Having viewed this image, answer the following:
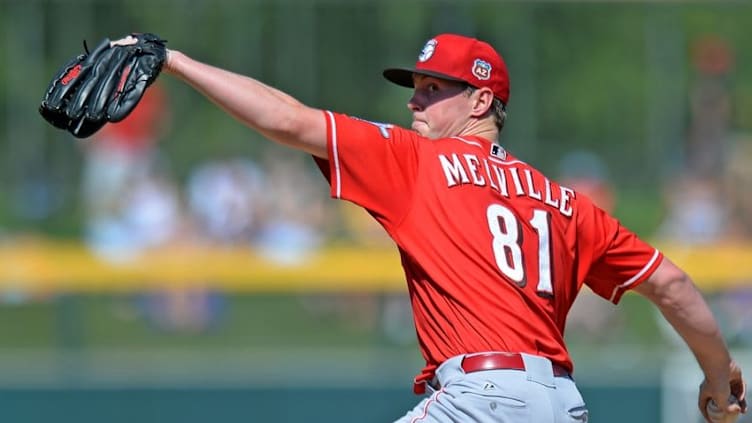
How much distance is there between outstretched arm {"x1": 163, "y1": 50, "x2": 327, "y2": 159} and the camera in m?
3.83

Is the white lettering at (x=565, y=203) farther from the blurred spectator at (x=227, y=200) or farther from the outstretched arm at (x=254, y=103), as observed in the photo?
the blurred spectator at (x=227, y=200)

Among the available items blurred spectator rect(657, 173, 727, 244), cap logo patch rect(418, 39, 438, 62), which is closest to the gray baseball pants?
cap logo patch rect(418, 39, 438, 62)

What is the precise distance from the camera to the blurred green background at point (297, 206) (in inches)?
434

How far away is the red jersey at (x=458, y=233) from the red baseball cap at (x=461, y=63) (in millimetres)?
235

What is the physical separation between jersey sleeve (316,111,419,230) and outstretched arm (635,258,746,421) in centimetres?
99

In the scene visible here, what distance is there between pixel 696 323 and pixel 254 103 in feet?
5.67

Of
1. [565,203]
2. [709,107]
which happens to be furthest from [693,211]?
[565,203]

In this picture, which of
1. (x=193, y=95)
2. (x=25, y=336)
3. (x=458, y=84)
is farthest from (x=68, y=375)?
(x=458, y=84)

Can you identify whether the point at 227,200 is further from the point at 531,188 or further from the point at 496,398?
the point at 496,398

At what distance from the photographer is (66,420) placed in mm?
10281

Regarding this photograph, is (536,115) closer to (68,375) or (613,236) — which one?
(68,375)

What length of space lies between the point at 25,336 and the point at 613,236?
8.27m

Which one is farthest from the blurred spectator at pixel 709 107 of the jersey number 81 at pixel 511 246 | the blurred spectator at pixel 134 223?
the jersey number 81 at pixel 511 246

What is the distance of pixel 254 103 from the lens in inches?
152
